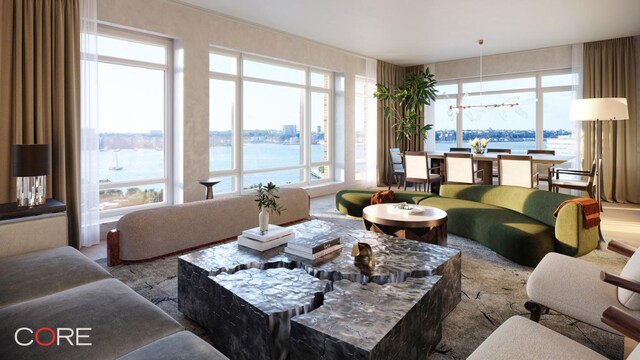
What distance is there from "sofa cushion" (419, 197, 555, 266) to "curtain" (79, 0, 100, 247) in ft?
12.5

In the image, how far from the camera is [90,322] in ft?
4.99

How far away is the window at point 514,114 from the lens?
7668 mm

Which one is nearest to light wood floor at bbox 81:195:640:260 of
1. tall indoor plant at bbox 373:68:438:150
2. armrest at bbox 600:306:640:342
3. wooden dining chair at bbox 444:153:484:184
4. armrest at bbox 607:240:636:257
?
wooden dining chair at bbox 444:153:484:184

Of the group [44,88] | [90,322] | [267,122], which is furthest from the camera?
[267,122]

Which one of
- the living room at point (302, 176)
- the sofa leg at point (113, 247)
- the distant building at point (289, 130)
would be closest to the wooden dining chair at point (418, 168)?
the living room at point (302, 176)

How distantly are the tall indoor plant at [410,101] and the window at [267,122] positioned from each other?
1518 millimetres

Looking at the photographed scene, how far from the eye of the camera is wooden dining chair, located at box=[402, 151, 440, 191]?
20.4 ft

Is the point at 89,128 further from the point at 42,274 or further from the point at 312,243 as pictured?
the point at 312,243

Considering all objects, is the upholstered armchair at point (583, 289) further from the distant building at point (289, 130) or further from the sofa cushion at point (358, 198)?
the distant building at point (289, 130)

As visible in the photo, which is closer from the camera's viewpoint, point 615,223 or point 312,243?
point 312,243

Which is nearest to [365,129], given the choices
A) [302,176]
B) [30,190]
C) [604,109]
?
[302,176]

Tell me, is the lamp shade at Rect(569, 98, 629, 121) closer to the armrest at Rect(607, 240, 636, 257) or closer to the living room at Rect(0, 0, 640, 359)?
the living room at Rect(0, 0, 640, 359)

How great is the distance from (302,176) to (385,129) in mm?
2601

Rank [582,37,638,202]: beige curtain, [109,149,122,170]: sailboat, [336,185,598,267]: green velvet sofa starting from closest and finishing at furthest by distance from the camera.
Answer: [336,185,598,267]: green velvet sofa, [109,149,122,170]: sailboat, [582,37,638,202]: beige curtain
